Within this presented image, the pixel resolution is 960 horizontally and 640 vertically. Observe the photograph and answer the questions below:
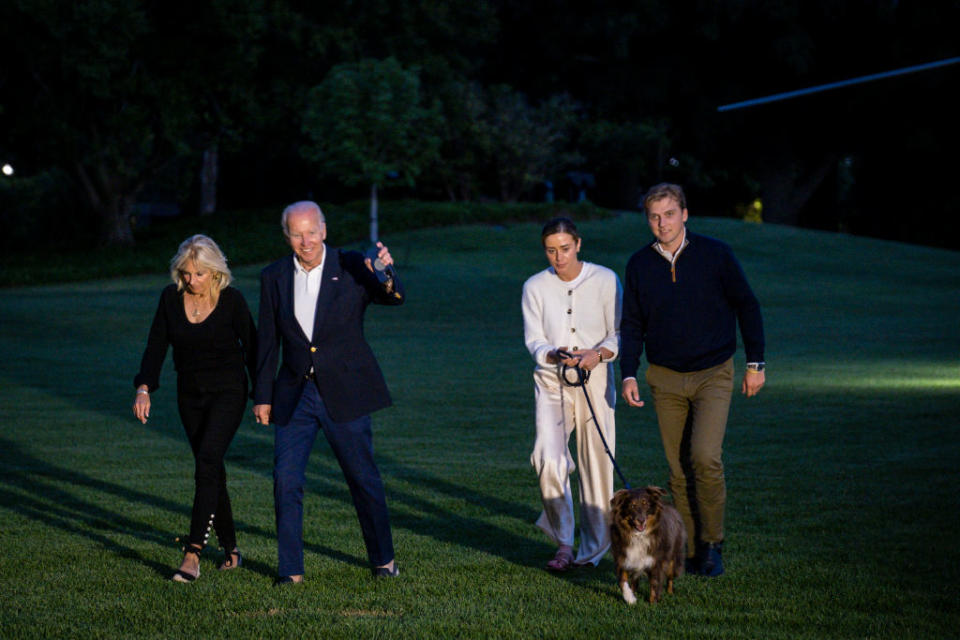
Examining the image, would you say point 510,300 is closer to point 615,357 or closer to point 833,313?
point 833,313

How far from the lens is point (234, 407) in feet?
24.0

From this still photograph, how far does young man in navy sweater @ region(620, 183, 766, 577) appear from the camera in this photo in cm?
705

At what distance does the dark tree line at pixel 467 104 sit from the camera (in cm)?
4575

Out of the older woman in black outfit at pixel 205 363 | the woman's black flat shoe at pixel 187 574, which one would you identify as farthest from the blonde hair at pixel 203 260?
the woman's black flat shoe at pixel 187 574

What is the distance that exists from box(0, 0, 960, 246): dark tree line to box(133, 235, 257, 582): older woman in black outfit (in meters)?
37.2

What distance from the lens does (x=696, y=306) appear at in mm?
7051

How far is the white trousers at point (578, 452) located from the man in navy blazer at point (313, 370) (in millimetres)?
936

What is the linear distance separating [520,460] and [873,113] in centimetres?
4994

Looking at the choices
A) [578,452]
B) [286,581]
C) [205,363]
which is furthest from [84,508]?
[578,452]

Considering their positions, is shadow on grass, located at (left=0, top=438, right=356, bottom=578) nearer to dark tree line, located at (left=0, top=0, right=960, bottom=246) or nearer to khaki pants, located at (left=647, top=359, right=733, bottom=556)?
khaki pants, located at (left=647, top=359, right=733, bottom=556)

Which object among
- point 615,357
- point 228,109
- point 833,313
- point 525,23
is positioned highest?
point 525,23

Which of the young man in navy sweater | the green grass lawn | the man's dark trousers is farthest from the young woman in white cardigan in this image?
the man's dark trousers

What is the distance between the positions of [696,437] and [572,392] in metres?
0.73

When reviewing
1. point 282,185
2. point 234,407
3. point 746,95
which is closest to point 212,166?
point 282,185
